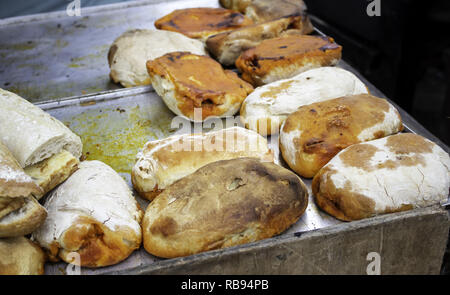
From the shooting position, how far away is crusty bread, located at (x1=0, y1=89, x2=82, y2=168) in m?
1.43

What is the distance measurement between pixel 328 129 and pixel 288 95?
0.29 meters

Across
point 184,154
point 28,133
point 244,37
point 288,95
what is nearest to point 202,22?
point 244,37

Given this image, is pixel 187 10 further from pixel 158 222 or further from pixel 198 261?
pixel 198 261

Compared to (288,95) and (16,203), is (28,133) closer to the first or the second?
(16,203)

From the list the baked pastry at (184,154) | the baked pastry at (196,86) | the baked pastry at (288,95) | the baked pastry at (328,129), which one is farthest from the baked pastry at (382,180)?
the baked pastry at (196,86)

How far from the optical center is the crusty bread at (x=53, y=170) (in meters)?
1.45

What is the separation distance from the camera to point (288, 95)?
6.08 ft

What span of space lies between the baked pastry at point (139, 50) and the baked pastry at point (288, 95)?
2.29 ft

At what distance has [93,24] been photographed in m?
3.16

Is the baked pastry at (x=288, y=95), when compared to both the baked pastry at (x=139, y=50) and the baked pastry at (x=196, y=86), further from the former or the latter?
the baked pastry at (x=139, y=50)

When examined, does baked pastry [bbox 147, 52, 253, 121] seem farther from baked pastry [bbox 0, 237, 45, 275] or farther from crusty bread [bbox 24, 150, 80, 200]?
baked pastry [bbox 0, 237, 45, 275]

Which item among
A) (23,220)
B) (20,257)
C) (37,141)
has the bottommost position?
(20,257)
